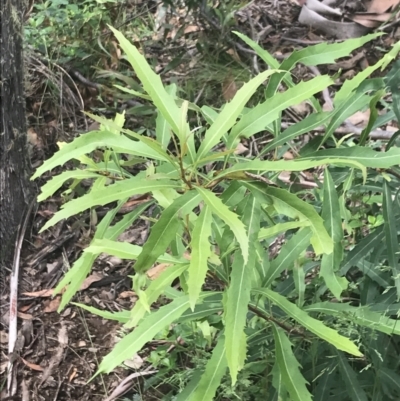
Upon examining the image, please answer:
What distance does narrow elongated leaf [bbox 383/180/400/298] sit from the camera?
112cm

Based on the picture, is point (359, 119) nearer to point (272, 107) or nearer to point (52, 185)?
point (272, 107)

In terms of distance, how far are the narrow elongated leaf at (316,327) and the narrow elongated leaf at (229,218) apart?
0.29m

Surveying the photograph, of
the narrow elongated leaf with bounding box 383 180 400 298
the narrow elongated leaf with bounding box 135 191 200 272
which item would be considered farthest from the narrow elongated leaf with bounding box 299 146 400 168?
the narrow elongated leaf with bounding box 135 191 200 272

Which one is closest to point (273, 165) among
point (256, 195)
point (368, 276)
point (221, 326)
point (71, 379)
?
point (256, 195)

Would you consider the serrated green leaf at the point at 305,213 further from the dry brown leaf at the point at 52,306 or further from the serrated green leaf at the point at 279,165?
the dry brown leaf at the point at 52,306

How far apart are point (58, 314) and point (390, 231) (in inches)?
52.6

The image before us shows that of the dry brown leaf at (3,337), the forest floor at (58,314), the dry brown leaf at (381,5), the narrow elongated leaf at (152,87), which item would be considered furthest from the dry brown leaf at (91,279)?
the dry brown leaf at (381,5)

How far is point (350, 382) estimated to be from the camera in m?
1.16

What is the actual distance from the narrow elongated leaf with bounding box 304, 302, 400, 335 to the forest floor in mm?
770

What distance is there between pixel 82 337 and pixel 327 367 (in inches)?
40.2

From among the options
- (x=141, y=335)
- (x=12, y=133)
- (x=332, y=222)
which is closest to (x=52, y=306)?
(x=12, y=133)

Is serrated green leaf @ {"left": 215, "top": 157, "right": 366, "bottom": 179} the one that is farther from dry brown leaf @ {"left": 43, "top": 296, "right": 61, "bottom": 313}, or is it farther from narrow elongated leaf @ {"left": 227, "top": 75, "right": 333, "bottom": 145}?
dry brown leaf @ {"left": 43, "top": 296, "right": 61, "bottom": 313}

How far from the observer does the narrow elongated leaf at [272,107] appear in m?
0.87

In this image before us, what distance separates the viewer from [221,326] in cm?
122
